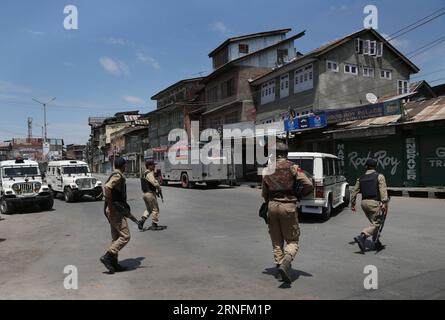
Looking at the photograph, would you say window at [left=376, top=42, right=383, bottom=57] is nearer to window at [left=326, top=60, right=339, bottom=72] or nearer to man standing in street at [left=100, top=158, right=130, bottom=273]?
window at [left=326, top=60, right=339, bottom=72]

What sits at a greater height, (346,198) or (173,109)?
(173,109)

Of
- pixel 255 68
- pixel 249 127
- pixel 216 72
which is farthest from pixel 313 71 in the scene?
pixel 216 72

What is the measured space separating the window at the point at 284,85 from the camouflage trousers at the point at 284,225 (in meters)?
28.4

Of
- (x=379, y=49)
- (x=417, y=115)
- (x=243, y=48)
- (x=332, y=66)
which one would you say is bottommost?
(x=417, y=115)

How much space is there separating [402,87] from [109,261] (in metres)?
33.1

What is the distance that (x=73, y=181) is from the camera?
68.6 feet

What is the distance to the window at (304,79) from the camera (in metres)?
30.9

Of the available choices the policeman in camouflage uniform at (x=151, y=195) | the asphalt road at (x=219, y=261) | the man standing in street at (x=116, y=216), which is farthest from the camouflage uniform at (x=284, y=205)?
the policeman in camouflage uniform at (x=151, y=195)

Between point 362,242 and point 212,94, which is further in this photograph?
point 212,94

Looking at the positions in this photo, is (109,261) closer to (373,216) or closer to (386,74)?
(373,216)

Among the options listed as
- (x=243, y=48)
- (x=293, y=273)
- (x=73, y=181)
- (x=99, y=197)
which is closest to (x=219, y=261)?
(x=293, y=273)

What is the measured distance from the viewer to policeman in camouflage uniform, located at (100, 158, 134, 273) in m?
6.92
